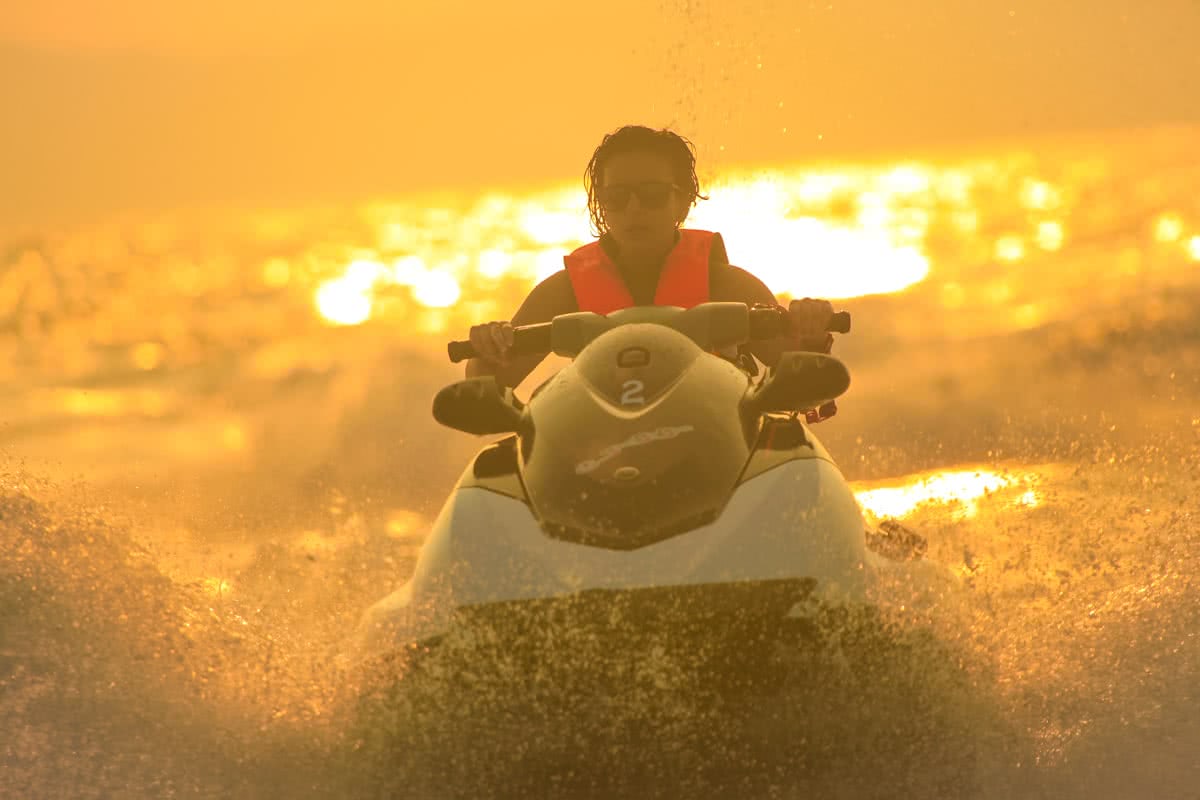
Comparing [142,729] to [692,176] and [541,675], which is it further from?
[692,176]

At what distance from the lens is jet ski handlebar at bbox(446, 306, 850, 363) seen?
524 cm

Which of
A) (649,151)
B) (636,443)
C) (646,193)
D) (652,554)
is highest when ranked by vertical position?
(649,151)

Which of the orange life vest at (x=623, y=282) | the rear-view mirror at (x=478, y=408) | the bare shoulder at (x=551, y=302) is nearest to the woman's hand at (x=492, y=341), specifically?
the rear-view mirror at (x=478, y=408)

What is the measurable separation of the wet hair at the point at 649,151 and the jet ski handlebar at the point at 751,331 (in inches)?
40.6

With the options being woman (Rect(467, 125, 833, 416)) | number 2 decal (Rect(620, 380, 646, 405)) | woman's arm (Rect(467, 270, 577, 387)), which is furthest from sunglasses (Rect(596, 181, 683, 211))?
number 2 decal (Rect(620, 380, 646, 405))

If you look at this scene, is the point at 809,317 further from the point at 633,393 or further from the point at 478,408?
the point at 478,408

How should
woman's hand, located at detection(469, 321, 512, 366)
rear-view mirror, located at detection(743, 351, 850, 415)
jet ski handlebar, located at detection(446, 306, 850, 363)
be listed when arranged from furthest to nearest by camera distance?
woman's hand, located at detection(469, 321, 512, 366)
jet ski handlebar, located at detection(446, 306, 850, 363)
rear-view mirror, located at detection(743, 351, 850, 415)

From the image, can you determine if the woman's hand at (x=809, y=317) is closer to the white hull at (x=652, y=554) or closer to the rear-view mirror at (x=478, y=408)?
the white hull at (x=652, y=554)

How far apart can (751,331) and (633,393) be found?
0.77 meters

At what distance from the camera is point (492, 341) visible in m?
5.34

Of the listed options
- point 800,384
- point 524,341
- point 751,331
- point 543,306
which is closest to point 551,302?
point 543,306

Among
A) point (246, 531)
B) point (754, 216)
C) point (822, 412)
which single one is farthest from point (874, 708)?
point (754, 216)

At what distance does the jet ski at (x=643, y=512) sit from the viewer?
4.41 metres

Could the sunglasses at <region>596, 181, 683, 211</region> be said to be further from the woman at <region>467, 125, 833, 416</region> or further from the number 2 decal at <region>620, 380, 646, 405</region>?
the number 2 decal at <region>620, 380, 646, 405</region>
